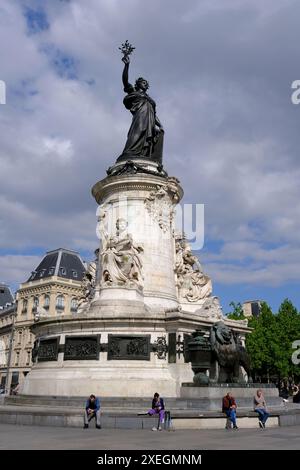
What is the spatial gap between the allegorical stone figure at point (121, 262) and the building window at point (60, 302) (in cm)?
5012

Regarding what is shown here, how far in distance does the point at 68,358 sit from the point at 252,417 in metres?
9.61

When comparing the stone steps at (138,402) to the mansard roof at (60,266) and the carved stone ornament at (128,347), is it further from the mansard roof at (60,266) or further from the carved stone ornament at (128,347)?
the mansard roof at (60,266)

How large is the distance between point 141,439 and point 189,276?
1701cm

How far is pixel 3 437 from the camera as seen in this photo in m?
12.8

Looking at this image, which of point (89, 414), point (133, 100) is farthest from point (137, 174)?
point (89, 414)

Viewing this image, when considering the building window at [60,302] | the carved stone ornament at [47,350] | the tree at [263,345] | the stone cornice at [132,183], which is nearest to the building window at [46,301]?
the building window at [60,302]

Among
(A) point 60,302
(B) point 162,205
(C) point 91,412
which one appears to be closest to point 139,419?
(C) point 91,412

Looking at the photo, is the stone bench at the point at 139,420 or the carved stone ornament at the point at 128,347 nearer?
the stone bench at the point at 139,420

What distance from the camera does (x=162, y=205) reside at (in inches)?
1088

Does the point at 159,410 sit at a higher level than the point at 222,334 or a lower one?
lower

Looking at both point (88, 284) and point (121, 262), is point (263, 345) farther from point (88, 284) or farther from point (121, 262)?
point (121, 262)

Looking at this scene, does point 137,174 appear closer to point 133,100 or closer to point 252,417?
point 133,100

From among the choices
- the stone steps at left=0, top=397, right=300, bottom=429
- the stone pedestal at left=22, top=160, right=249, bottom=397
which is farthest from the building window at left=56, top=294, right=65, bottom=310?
the stone steps at left=0, top=397, right=300, bottom=429

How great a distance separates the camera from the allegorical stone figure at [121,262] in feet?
81.1
